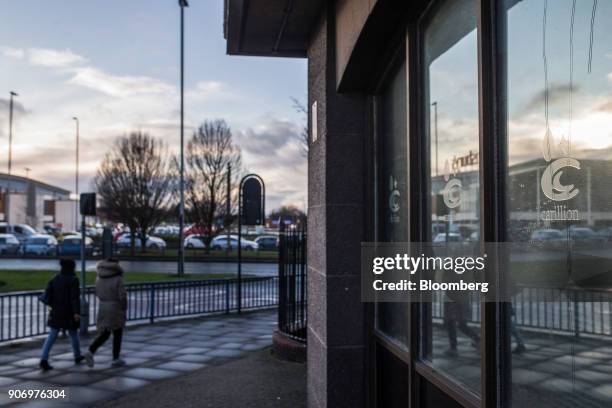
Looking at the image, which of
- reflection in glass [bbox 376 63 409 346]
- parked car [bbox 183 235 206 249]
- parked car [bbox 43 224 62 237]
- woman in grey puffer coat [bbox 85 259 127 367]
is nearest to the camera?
reflection in glass [bbox 376 63 409 346]

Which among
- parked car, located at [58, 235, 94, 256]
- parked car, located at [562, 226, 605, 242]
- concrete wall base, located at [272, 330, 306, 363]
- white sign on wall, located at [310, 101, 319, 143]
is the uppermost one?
white sign on wall, located at [310, 101, 319, 143]

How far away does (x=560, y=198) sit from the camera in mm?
2049

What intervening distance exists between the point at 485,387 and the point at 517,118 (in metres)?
1.16

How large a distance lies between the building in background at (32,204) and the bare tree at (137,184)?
35631mm

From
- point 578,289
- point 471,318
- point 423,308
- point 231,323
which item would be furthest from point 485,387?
point 231,323

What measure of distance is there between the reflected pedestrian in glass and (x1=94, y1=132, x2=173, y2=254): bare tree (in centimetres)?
3165

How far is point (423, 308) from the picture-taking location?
11.9 feet

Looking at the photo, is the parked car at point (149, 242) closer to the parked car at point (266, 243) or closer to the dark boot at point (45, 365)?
the parked car at point (266, 243)

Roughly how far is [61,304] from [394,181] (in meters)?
6.37

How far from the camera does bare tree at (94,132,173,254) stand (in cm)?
3984

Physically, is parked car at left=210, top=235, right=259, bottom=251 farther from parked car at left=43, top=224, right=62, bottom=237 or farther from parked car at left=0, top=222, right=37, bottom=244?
parked car at left=43, top=224, right=62, bottom=237

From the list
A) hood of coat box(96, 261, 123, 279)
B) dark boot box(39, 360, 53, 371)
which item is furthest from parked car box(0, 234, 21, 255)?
hood of coat box(96, 261, 123, 279)

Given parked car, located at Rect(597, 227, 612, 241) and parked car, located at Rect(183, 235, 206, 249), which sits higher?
parked car, located at Rect(597, 227, 612, 241)

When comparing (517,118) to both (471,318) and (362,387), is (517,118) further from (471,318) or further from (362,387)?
(362,387)
